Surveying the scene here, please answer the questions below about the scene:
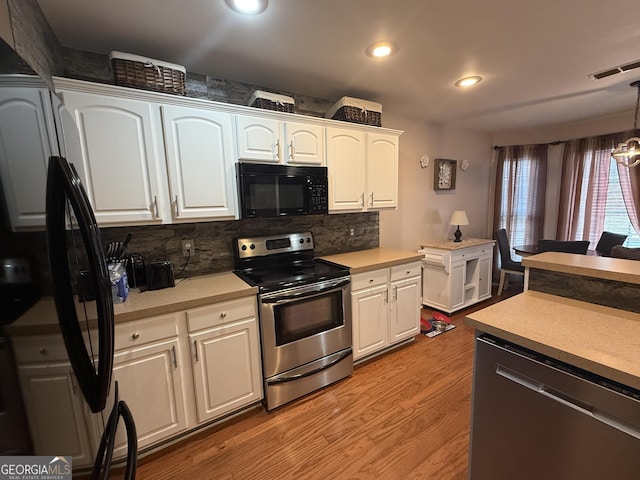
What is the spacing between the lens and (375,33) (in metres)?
1.71

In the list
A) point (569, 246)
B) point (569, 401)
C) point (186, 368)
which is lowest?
point (186, 368)

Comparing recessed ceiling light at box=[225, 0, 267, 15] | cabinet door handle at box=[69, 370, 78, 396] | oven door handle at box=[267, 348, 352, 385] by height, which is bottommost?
oven door handle at box=[267, 348, 352, 385]

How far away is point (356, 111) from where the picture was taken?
2.57 metres

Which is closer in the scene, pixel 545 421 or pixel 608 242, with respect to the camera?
pixel 545 421

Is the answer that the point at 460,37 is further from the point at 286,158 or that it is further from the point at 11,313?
the point at 11,313

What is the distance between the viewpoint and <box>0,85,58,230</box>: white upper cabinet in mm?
479

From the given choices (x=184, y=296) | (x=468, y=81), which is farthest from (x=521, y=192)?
(x=184, y=296)

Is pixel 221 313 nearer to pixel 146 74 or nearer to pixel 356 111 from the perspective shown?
pixel 146 74

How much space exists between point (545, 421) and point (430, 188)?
3.18 metres

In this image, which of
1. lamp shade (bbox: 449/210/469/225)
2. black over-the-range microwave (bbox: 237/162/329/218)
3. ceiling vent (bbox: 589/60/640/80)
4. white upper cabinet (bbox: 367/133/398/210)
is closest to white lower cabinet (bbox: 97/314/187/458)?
black over-the-range microwave (bbox: 237/162/329/218)

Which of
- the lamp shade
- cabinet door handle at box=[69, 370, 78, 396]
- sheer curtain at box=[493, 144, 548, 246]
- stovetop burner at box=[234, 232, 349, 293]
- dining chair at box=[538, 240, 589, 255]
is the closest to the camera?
cabinet door handle at box=[69, 370, 78, 396]

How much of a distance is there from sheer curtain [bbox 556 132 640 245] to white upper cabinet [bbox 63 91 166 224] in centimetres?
509

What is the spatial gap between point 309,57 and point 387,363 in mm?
2607

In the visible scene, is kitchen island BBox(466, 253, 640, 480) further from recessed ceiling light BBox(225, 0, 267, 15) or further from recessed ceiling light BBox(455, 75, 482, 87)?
recessed ceiling light BBox(225, 0, 267, 15)
